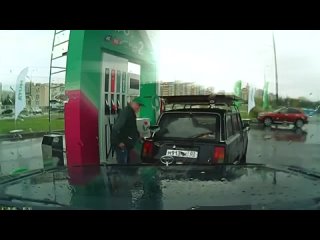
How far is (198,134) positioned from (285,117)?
1.08 m

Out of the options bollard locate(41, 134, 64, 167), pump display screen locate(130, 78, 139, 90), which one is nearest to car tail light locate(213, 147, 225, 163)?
pump display screen locate(130, 78, 139, 90)

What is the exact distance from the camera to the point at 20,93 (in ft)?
16.1

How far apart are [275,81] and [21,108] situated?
2.98m

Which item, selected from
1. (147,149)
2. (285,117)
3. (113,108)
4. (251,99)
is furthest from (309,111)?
(113,108)

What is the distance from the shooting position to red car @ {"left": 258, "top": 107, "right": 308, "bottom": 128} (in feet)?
16.9

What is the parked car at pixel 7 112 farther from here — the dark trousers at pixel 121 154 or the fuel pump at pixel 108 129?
the dark trousers at pixel 121 154

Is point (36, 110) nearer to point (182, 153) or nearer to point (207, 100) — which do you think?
point (182, 153)

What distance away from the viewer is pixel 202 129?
5.28 metres

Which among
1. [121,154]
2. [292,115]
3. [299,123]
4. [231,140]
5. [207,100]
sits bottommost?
[121,154]

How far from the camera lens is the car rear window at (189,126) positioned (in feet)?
17.2

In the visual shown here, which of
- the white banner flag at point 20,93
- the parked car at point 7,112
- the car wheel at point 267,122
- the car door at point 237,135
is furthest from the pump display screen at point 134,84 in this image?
the car wheel at point 267,122

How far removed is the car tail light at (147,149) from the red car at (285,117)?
144cm
